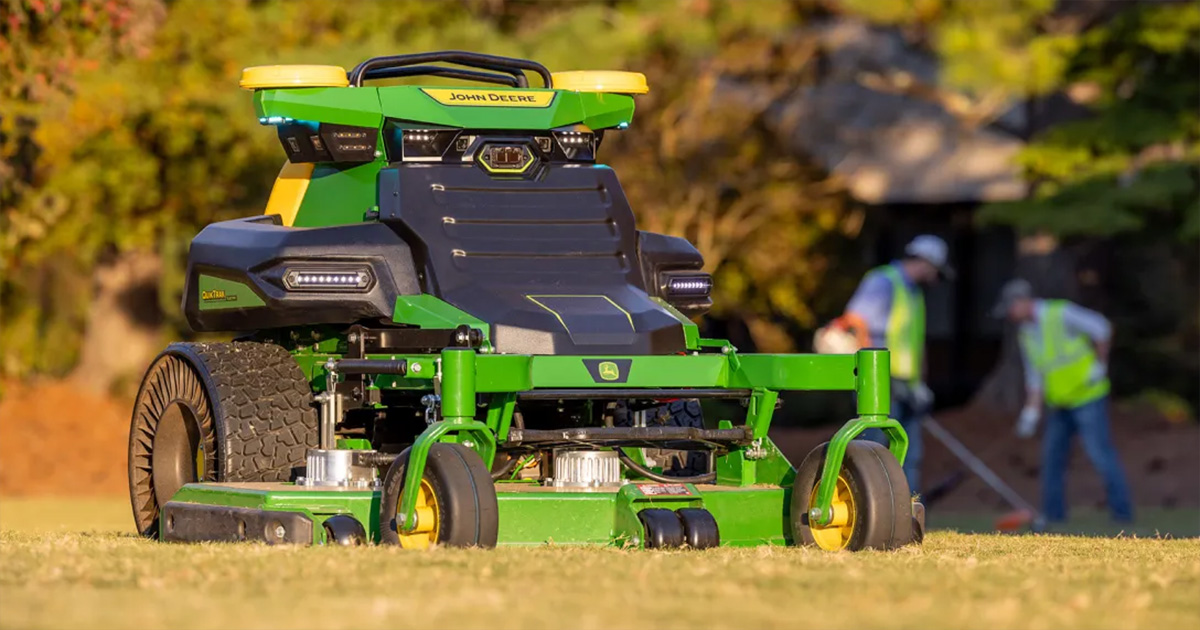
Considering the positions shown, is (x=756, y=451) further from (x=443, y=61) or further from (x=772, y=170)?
(x=772, y=170)

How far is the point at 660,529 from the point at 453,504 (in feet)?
3.00

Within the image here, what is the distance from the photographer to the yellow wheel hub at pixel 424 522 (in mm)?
8883

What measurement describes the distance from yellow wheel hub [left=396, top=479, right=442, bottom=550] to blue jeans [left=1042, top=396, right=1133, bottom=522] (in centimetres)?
893

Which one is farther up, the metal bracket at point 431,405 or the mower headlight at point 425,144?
the mower headlight at point 425,144

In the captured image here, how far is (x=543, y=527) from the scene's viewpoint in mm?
9203

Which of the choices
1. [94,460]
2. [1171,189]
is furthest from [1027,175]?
[94,460]

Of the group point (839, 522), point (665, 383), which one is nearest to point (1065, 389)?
point (839, 522)

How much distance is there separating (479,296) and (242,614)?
351 cm

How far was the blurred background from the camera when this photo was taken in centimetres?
2144

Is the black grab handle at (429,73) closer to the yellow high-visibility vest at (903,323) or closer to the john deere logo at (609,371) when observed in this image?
the john deere logo at (609,371)

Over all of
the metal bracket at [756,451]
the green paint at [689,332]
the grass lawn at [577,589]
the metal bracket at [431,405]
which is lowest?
the grass lawn at [577,589]

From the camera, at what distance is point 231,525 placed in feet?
30.8

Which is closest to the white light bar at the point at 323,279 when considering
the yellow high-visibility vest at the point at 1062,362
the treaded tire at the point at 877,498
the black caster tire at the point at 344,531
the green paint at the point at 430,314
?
the green paint at the point at 430,314

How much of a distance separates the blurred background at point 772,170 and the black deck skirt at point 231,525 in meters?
6.78
